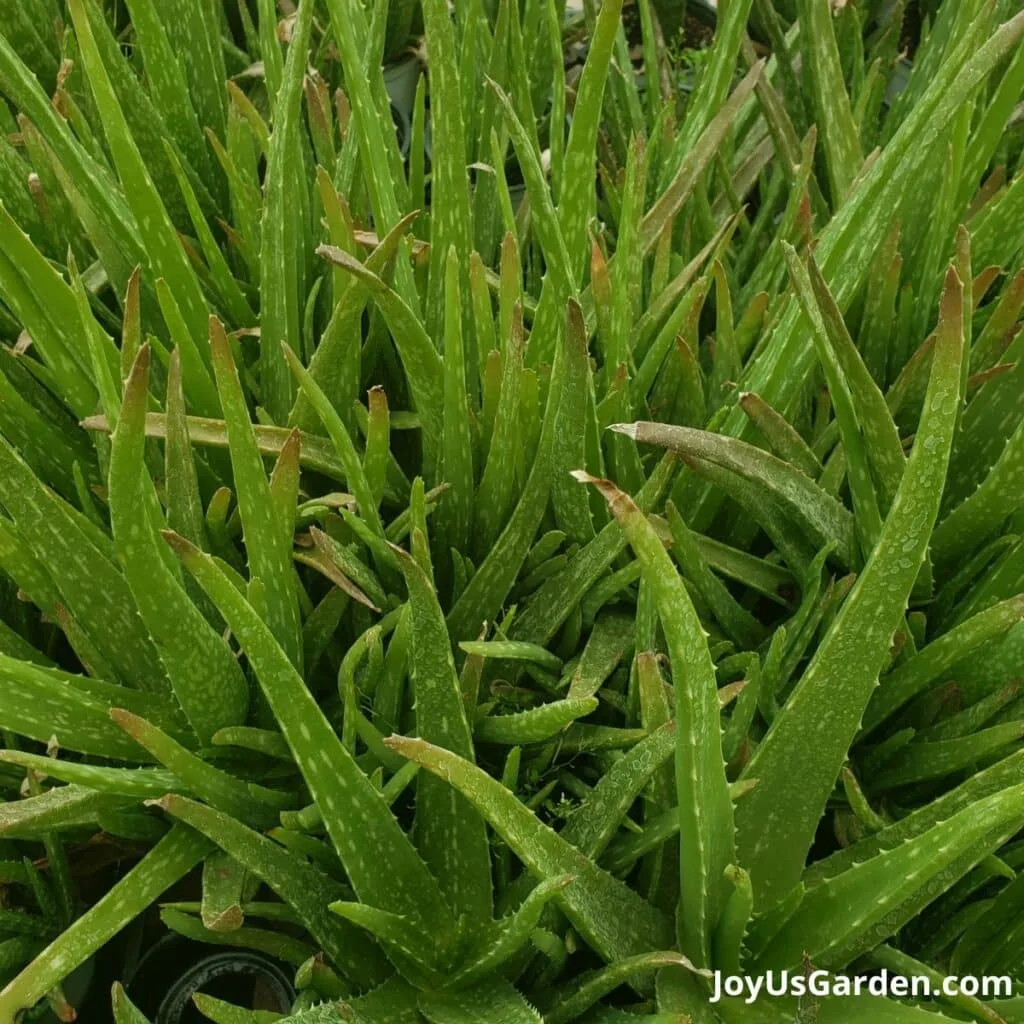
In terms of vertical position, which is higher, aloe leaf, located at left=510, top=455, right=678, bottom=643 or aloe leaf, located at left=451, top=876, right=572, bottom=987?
aloe leaf, located at left=510, top=455, right=678, bottom=643

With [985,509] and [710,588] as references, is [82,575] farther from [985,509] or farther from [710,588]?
[985,509]

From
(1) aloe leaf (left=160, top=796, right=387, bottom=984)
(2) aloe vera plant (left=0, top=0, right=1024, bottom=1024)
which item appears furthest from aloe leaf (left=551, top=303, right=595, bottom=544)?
(1) aloe leaf (left=160, top=796, right=387, bottom=984)

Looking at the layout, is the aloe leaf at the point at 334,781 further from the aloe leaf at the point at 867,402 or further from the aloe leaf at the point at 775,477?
the aloe leaf at the point at 867,402

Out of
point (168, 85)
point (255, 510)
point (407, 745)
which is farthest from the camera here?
point (168, 85)

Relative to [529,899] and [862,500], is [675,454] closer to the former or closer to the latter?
[862,500]

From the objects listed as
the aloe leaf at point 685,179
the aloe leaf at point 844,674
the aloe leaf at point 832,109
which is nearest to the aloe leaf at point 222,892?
the aloe leaf at point 844,674

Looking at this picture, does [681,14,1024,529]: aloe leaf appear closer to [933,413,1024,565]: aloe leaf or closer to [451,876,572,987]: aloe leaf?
[933,413,1024,565]: aloe leaf

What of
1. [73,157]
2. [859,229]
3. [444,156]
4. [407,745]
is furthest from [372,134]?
[407,745]

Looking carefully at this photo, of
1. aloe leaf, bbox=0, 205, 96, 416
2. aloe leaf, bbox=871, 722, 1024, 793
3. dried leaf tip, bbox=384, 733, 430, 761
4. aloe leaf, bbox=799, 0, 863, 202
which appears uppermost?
aloe leaf, bbox=799, 0, 863, 202
